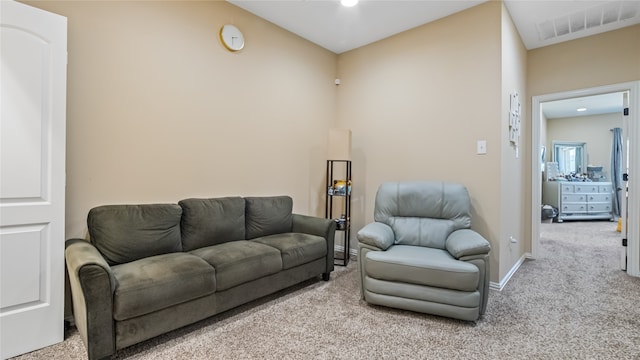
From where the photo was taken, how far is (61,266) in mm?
1826

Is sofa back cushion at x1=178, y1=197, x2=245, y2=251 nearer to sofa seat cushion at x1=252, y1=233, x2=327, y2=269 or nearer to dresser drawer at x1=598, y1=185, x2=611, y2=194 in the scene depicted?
sofa seat cushion at x1=252, y1=233, x2=327, y2=269

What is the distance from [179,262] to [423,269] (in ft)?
5.39

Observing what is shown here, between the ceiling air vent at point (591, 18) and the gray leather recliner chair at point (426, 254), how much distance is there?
6.75ft

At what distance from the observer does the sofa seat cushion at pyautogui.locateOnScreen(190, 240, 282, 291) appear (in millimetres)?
2064

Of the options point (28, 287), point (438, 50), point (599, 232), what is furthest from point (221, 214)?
point (599, 232)

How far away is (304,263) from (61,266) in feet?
5.40

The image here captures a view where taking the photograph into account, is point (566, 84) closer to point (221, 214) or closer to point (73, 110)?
point (221, 214)

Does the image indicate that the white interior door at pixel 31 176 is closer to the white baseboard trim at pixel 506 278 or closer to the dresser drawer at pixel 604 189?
the white baseboard trim at pixel 506 278

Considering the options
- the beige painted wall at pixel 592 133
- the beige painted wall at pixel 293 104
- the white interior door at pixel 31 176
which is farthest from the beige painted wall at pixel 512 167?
the beige painted wall at pixel 592 133

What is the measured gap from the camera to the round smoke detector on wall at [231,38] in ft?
9.30

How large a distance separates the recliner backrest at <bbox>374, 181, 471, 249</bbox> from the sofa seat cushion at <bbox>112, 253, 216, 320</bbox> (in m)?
1.66

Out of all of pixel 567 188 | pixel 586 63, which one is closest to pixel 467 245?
pixel 586 63

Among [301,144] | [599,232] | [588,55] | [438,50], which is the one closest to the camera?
[438,50]

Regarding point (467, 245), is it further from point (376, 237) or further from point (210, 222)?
point (210, 222)
